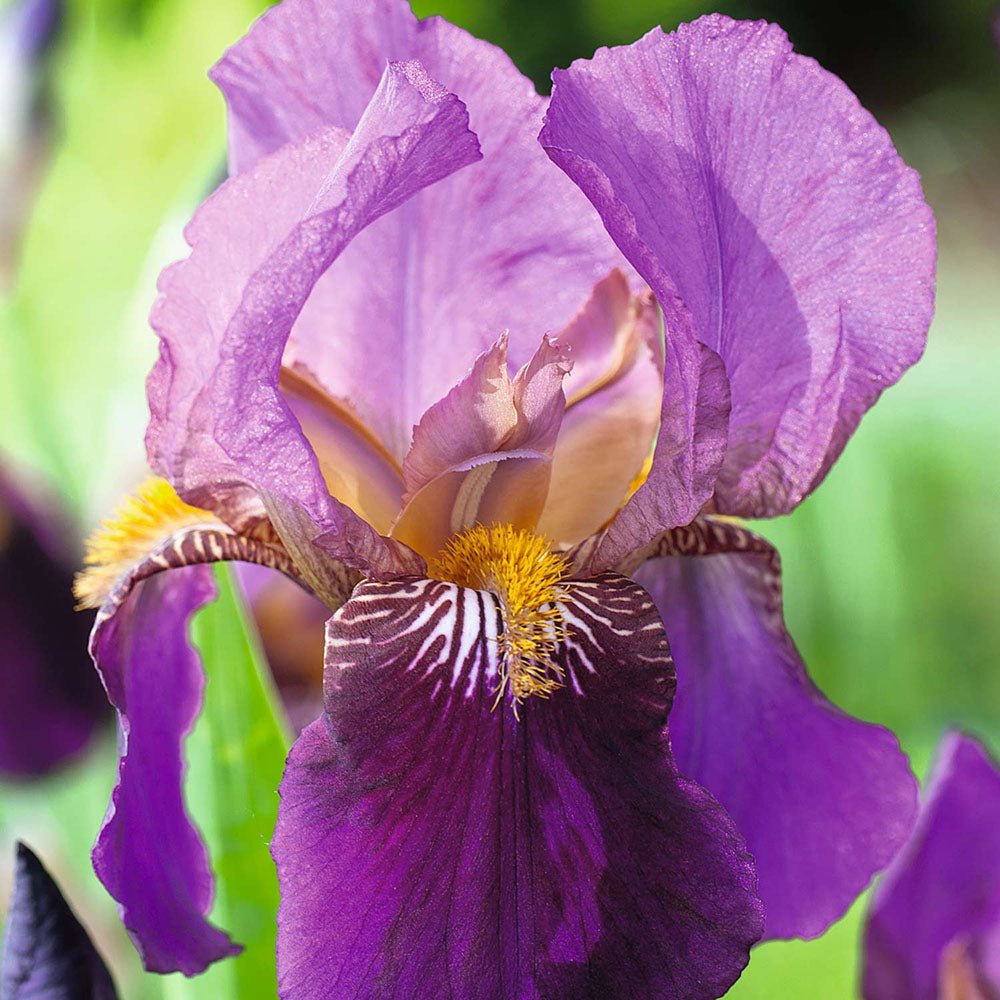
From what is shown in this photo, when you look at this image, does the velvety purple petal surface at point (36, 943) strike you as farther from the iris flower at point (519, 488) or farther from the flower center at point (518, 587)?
the flower center at point (518, 587)

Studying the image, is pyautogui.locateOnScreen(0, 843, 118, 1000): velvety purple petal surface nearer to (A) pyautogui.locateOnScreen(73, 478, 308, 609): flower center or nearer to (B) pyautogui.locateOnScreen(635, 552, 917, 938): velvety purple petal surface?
(A) pyautogui.locateOnScreen(73, 478, 308, 609): flower center

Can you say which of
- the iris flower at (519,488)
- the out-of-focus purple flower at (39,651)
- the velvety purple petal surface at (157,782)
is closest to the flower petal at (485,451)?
the iris flower at (519,488)

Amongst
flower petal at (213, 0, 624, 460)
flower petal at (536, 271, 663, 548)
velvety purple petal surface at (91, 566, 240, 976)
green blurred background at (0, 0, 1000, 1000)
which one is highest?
flower petal at (213, 0, 624, 460)

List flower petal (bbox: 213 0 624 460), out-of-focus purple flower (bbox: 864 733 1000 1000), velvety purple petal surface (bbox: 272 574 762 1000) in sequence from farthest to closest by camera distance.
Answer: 1. out-of-focus purple flower (bbox: 864 733 1000 1000)
2. flower petal (bbox: 213 0 624 460)
3. velvety purple petal surface (bbox: 272 574 762 1000)

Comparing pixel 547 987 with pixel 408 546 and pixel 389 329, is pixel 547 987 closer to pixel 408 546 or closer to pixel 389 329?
pixel 408 546

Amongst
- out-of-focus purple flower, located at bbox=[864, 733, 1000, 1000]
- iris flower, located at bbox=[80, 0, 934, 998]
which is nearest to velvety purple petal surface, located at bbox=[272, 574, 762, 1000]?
iris flower, located at bbox=[80, 0, 934, 998]

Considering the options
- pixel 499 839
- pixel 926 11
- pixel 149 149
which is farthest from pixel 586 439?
pixel 926 11
